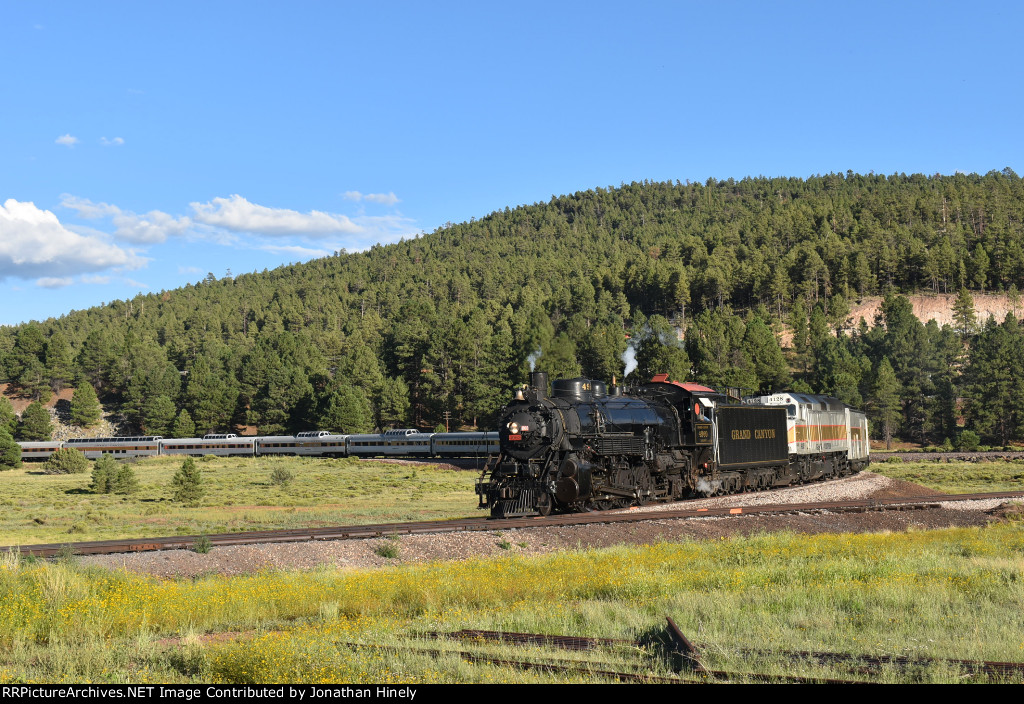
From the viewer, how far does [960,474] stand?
5425cm

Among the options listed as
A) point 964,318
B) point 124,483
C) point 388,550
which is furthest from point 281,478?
point 964,318

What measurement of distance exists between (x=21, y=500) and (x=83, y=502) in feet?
15.9

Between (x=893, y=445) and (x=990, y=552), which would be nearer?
(x=990, y=552)

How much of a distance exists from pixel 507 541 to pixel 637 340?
3758 inches

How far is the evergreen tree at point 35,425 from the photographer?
362 feet

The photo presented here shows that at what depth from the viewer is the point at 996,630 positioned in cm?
1034

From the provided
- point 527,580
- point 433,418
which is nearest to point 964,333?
point 433,418

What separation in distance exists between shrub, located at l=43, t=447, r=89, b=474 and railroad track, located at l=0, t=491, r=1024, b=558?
54784 mm

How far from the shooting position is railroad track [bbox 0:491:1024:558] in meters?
19.8

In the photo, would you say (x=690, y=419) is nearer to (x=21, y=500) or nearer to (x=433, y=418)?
(x=21, y=500)

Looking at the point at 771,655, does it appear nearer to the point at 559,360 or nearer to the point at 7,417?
the point at 559,360

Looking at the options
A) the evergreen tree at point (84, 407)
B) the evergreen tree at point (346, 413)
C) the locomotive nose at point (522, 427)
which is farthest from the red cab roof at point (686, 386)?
the evergreen tree at point (84, 407)

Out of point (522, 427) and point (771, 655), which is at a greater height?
point (522, 427)

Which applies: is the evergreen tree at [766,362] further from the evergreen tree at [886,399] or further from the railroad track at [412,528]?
the railroad track at [412,528]
